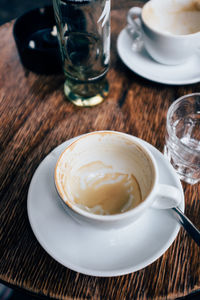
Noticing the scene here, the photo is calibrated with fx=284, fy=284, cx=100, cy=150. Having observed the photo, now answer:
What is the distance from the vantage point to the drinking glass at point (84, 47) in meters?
0.55

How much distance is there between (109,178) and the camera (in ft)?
1.64

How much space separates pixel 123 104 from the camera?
67 cm

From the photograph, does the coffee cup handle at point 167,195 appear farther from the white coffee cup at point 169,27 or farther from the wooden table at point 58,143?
the white coffee cup at point 169,27

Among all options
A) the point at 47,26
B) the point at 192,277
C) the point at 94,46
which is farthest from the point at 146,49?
the point at 192,277

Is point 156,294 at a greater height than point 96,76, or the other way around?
point 96,76

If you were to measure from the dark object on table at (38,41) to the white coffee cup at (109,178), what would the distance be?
313 millimetres

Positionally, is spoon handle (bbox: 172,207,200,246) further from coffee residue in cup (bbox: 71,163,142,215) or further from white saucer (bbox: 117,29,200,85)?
white saucer (bbox: 117,29,200,85)

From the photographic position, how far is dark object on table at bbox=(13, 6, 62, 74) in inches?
26.2

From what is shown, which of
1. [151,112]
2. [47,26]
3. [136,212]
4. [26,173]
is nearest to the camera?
[136,212]

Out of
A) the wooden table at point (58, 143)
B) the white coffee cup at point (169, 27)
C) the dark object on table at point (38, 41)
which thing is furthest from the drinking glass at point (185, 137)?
the dark object on table at point (38, 41)

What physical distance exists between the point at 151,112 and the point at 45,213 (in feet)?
1.13

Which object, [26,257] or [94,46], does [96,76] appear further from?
[26,257]

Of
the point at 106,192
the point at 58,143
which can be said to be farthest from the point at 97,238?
the point at 58,143

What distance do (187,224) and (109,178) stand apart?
0.49ft
